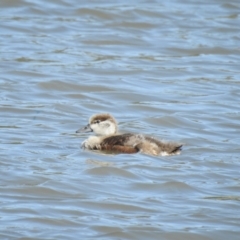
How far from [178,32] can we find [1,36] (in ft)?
9.90

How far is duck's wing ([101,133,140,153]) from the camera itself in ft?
31.2

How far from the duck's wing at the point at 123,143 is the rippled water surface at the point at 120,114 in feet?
0.31

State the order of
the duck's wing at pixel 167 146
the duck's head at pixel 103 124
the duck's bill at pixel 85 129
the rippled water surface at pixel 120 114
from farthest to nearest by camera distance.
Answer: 1. the duck's bill at pixel 85 129
2. the duck's head at pixel 103 124
3. the duck's wing at pixel 167 146
4. the rippled water surface at pixel 120 114

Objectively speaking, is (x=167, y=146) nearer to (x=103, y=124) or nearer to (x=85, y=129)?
(x=103, y=124)

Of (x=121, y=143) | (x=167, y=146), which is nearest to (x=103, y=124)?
(x=121, y=143)

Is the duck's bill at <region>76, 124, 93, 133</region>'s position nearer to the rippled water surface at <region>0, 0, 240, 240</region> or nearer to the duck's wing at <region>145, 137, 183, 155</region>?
the rippled water surface at <region>0, 0, 240, 240</region>

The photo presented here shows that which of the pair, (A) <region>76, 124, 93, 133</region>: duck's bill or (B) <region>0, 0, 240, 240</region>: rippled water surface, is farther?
(A) <region>76, 124, 93, 133</region>: duck's bill

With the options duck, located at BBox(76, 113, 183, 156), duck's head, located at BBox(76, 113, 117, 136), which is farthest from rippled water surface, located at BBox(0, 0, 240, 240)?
duck's head, located at BBox(76, 113, 117, 136)

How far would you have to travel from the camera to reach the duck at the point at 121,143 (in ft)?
31.1

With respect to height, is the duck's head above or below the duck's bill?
above

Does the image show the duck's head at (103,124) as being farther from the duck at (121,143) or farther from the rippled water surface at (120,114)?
the rippled water surface at (120,114)

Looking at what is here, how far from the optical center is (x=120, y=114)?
11531mm

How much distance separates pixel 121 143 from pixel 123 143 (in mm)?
22

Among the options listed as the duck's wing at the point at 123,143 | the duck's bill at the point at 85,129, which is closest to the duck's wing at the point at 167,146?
the duck's wing at the point at 123,143
